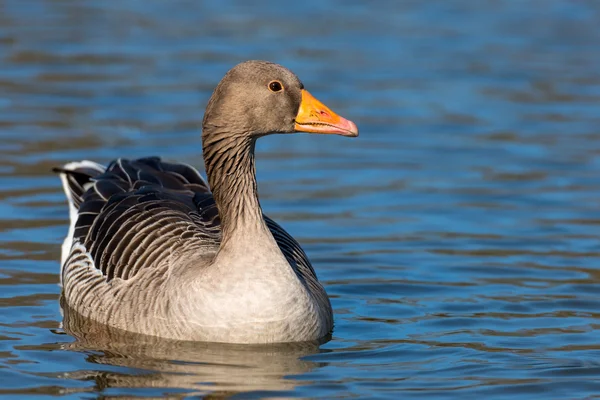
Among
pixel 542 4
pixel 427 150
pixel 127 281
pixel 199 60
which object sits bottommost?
pixel 127 281

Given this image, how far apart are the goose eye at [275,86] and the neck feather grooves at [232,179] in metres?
0.48

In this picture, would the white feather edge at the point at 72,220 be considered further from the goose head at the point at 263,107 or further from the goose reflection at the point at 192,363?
the goose head at the point at 263,107

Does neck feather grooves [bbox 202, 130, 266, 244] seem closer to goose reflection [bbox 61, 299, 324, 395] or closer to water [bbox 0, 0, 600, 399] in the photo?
goose reflection [bbox 61, 299, 324, 395]

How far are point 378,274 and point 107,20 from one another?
47.3ft

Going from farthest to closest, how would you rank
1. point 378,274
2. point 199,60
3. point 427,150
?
1. point 199,60
2. point 427,150
3. point 378,274

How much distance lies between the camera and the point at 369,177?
16.7m

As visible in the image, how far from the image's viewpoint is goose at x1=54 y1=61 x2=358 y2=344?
10312 mm

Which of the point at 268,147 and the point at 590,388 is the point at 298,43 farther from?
the point at 590,388

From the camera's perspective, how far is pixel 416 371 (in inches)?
395

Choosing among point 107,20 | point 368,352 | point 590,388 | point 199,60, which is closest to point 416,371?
point 368,352

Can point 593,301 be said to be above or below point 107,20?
below

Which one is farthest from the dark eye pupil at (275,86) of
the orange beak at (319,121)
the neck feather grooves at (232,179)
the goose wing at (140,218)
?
the goose wing at (140,218)

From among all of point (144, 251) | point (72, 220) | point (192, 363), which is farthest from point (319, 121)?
point (72, 220)

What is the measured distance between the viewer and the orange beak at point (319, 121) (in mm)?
10508
